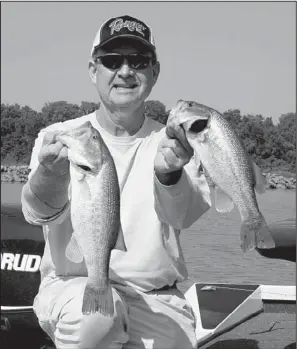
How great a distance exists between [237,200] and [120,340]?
1.10 metres

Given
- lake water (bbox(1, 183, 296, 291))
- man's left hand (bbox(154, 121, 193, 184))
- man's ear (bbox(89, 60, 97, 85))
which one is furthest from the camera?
lake water (bbox(1, 183, 296, 291))

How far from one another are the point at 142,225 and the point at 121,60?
1.01 meters

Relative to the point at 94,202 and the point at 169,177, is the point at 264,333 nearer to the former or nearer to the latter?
the point at 169,177

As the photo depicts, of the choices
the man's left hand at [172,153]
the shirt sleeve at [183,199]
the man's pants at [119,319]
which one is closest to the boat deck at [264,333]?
the man's pants at [119,319]

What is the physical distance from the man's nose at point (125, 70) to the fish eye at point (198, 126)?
0.90m

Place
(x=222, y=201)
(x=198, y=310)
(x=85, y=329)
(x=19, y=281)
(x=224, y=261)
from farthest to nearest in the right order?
(x=224, y=261) < (x=198, y=310) < (x=19, y=281) < (x=85, y=329) < (x=222, y=201)

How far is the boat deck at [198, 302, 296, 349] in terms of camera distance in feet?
18.7

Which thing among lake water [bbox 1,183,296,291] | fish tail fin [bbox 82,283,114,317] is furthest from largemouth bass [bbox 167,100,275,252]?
lake water [bbox 1,183,296,291]

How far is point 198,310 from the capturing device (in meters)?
6.20

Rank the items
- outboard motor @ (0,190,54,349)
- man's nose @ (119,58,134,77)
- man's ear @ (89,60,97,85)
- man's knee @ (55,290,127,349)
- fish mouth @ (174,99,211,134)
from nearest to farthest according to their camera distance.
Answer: fish mouth @ (174,99,211,134)
man's knee @ (55,290,127,349)
man's nose @ (119,58,134,77)
man's ear @ (89,60,97,85)
outboard motor @ (0,190,54,349)

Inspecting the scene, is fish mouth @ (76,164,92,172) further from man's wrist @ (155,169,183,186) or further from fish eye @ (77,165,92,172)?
man's wrist @ (155,169,183,186)

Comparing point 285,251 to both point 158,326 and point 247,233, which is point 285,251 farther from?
point 247,233

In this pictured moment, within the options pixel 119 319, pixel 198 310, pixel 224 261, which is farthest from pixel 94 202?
pixel 224 261

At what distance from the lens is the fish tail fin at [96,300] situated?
3.05 meters
